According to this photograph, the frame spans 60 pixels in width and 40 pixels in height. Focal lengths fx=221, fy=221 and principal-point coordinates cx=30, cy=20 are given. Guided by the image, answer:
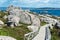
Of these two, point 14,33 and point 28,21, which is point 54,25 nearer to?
point 28,21

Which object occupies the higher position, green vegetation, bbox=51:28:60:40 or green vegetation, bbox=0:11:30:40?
green vegetation, bbox=0:11:30:40

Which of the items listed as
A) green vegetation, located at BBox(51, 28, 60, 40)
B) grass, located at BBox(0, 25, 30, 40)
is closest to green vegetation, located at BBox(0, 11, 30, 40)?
grass, located at BBox(0, 25, 30, 40)

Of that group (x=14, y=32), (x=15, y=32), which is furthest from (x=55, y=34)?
(x=14, y=32)

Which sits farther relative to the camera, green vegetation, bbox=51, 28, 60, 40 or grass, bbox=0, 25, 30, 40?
green vegetation, bbox=51, 28, 60, 40

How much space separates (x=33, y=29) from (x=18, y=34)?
118 inches

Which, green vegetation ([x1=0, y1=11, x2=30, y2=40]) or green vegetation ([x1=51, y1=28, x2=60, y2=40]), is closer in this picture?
green vegetation ([x1=0, y1=11, x2=30, y2=40])

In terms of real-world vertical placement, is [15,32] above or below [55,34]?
above

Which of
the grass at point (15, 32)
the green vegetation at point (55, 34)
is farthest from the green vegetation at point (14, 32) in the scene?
the green vegetation at point (55, 34)

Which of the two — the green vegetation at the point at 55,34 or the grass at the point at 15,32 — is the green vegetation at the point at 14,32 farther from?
the green vegetation at the point at 55,34

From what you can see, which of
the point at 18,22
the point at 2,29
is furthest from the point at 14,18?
the point at 2,29

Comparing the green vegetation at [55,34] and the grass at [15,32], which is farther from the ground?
the grass at [15,32]

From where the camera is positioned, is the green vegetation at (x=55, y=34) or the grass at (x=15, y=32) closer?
the grass at (x=15, y=32)

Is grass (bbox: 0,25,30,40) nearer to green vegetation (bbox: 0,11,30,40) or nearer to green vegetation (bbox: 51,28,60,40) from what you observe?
green vegetation (bbox: 0,11,30,40)

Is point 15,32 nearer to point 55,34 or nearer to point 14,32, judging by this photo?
point 14,32
